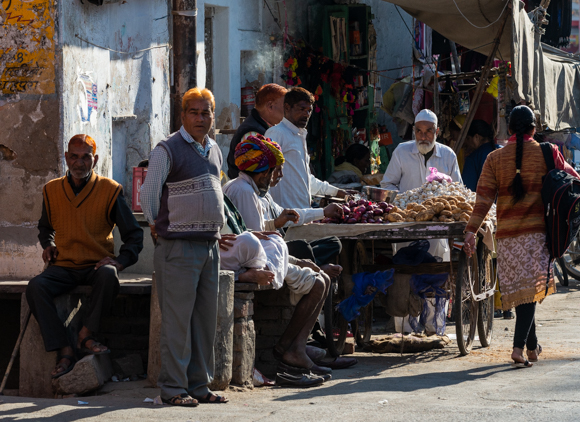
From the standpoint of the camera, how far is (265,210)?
669 cm

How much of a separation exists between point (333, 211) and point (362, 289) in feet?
2.46

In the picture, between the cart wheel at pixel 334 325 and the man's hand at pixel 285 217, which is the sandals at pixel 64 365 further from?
the cart wheel at pixel 334 325

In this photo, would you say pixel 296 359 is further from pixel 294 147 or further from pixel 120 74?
pixel 120 74

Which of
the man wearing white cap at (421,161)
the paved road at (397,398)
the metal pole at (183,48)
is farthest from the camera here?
the man wearing white cap at (421,161)

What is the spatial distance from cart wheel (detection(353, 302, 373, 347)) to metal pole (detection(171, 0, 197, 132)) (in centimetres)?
259

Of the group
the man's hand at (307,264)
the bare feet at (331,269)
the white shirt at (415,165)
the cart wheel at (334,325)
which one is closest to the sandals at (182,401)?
the man's hand at (307,264)

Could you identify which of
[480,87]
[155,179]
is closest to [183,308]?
[155,179]

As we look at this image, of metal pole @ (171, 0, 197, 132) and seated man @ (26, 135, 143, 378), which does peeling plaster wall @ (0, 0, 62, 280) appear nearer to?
metal pole @ (171, 0, 197, 132)

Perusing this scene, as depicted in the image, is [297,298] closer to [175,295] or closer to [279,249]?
[279,249]

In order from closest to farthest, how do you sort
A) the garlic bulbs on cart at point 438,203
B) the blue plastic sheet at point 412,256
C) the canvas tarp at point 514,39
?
1. the garlic bulbs on cart at point 438,203
2. the blue plastic sheet at point 412,256
3. the canvas tarp at point 514,39

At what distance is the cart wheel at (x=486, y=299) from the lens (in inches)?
317

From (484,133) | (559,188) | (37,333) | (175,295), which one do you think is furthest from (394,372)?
(484,133)

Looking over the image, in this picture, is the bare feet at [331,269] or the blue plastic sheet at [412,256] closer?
the bare feet at [331,269]

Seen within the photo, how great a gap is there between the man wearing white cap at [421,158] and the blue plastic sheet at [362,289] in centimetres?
152
